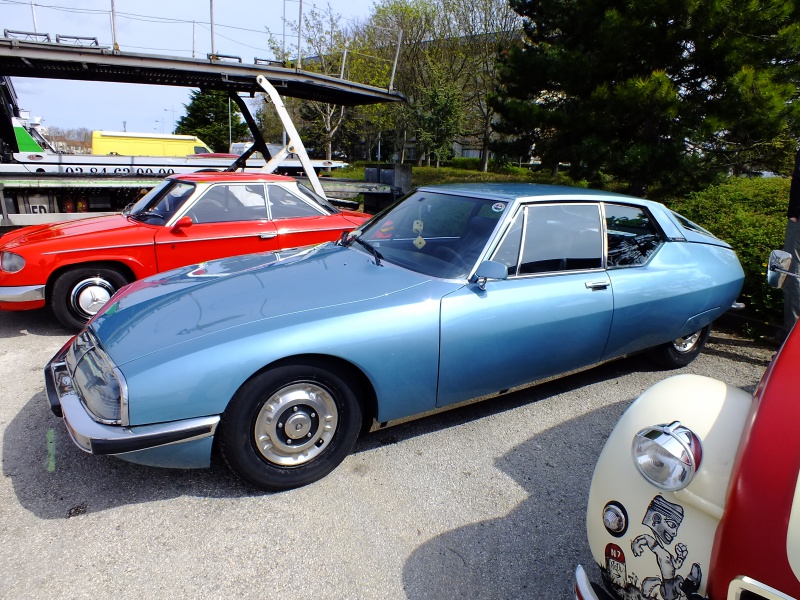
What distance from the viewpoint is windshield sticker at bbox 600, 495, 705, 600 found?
4.70 feet

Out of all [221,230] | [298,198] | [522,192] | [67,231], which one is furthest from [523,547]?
[67,231]

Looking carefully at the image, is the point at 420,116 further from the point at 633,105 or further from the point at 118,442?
the point at 118,442

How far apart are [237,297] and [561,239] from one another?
2.07 metres

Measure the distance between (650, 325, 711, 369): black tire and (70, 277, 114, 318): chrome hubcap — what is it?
→ 195 inches

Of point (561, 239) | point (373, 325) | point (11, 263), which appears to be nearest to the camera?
point (373, 325)

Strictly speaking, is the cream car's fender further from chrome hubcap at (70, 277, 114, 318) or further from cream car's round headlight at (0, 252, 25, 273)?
cream car's round headlight at (0, 252, 25, 273)

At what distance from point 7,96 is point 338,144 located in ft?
101

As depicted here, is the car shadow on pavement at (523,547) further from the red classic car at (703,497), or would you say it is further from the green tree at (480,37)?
the green tree at (480,37)

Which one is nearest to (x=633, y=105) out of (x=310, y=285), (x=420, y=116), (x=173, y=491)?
(x=310, y=285)

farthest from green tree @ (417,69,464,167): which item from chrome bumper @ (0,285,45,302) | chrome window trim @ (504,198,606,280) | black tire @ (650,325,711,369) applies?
chrome window trim @ (504,198,606,280)

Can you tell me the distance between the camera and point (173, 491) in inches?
104

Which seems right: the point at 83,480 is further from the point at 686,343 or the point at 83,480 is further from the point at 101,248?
the point at 686,343

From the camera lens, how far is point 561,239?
3449mm

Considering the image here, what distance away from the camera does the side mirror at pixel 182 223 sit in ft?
16.8
